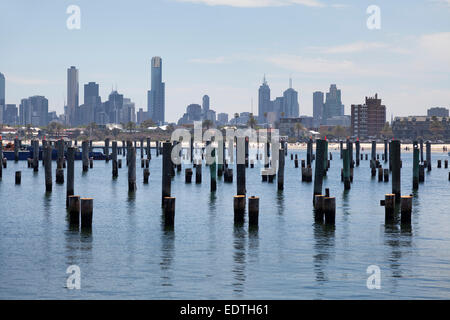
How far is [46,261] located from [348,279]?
11032 millimetres

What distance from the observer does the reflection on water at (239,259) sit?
2245 cm

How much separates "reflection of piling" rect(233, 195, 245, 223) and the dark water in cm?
67

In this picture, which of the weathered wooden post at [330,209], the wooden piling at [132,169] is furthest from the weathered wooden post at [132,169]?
the weathered wooden post at [330,209]

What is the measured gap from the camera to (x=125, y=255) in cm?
2792

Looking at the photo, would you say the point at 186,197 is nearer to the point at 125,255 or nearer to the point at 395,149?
the point at 395,149

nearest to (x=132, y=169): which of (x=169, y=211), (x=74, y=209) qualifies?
(x=169, y=211)

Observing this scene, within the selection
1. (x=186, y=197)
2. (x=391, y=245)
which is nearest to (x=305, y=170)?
(x=186, y=197)

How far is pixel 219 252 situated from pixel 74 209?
8326mm

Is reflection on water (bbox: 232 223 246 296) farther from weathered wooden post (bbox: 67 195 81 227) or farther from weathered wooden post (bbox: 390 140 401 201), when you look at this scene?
weathered wooden post (bbox: 390 140 401 201)

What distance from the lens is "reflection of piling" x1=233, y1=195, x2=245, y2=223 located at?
33.5m

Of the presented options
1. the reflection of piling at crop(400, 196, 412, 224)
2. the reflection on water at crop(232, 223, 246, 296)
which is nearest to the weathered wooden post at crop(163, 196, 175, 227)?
the reflection on water at crop(232, 223, 246, 296)

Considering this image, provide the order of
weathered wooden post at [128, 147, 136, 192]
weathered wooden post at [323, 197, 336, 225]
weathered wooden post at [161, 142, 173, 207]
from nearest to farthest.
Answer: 1. weathered wooden post at [323, 197, 336, 225]
2. weathered wooden post at [161, 142, 173, 207]
3. weathered wooden post at [128, 147, 136, 192]

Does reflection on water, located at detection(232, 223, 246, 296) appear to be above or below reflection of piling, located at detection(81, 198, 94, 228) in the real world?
below

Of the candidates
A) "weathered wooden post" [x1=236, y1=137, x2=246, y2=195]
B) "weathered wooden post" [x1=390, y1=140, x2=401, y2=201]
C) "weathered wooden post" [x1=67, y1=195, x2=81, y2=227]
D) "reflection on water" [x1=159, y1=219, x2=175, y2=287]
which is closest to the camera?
"reflection on water" [x1=159, y1=219, x2=175, y2=287]
